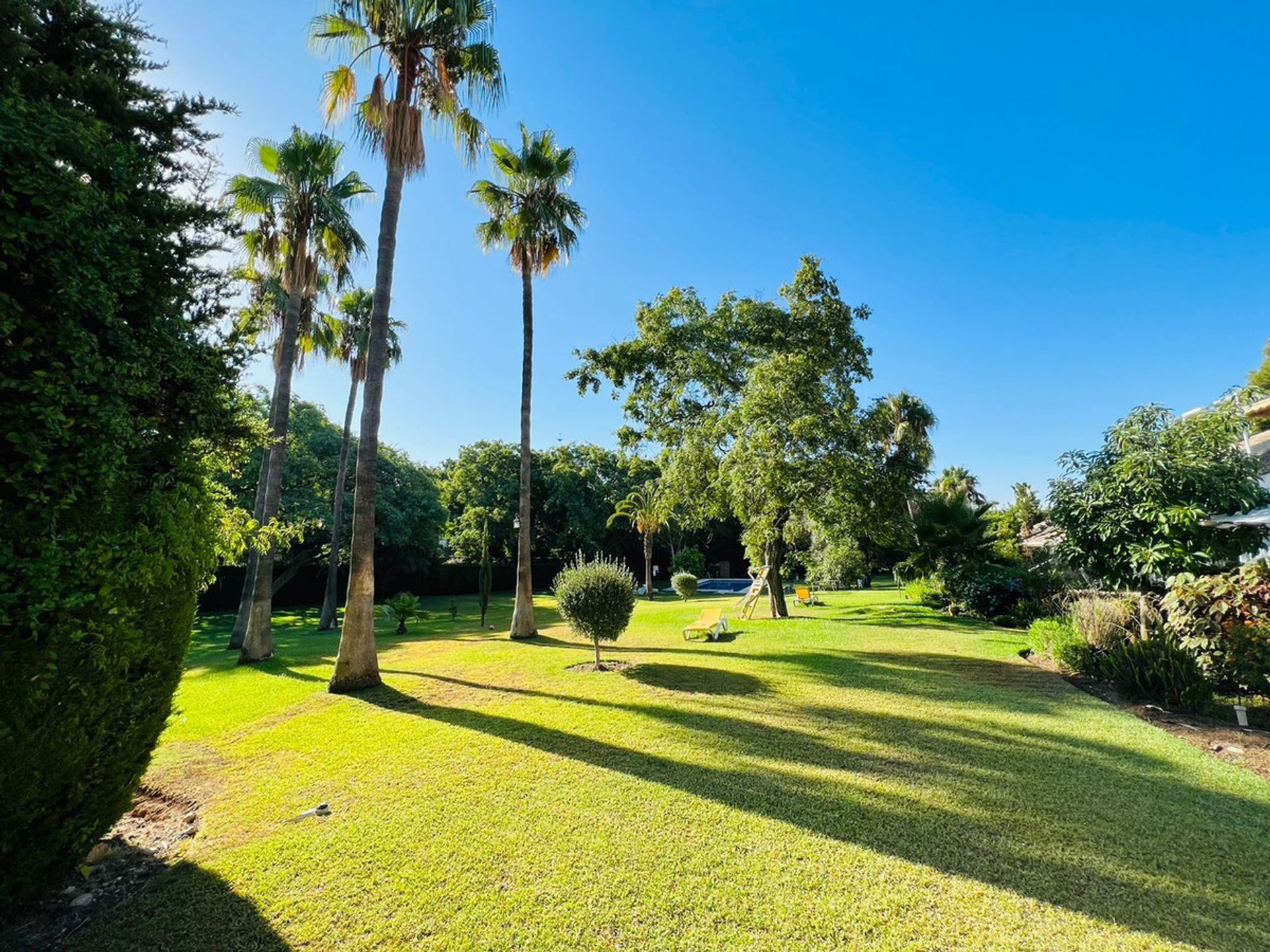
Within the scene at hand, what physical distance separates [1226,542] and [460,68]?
15.0 meters

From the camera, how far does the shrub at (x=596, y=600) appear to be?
883 cm

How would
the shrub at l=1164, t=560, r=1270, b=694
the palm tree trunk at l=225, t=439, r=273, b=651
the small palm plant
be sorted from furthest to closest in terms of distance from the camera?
the small palm plant → the palm tree trunk at l=225, t=439, r=273, b=651 → the shrub at l=1164, t=560, r=1270, b=694

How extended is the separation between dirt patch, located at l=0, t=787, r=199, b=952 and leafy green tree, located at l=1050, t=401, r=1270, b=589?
1246 centimetres

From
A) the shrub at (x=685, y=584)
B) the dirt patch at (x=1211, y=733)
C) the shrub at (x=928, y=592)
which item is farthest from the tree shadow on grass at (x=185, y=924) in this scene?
the shrub at (x=685, y=584)

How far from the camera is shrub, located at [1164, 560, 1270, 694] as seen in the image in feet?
20.2

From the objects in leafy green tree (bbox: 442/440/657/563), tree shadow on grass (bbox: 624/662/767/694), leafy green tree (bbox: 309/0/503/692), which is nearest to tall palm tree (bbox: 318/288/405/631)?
leafy green tree (bbox: 309/0/503/692)

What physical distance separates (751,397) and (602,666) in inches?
339

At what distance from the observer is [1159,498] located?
27.4 ft

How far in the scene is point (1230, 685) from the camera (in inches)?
265

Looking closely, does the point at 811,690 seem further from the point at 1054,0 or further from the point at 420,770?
the point at 1054,0

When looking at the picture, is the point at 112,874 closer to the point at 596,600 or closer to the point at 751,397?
the point at 596,600

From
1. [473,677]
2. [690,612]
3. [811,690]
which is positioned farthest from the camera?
[690,612]

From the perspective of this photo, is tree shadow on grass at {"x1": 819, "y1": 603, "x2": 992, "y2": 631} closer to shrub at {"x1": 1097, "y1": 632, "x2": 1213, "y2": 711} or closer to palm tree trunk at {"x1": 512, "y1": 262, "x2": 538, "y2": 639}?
shrub at {"x1": 1097, "y1": 632, "x2": 1213, "y2": 711}

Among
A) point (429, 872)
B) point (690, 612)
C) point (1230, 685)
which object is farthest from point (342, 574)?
point (1230, 685)
